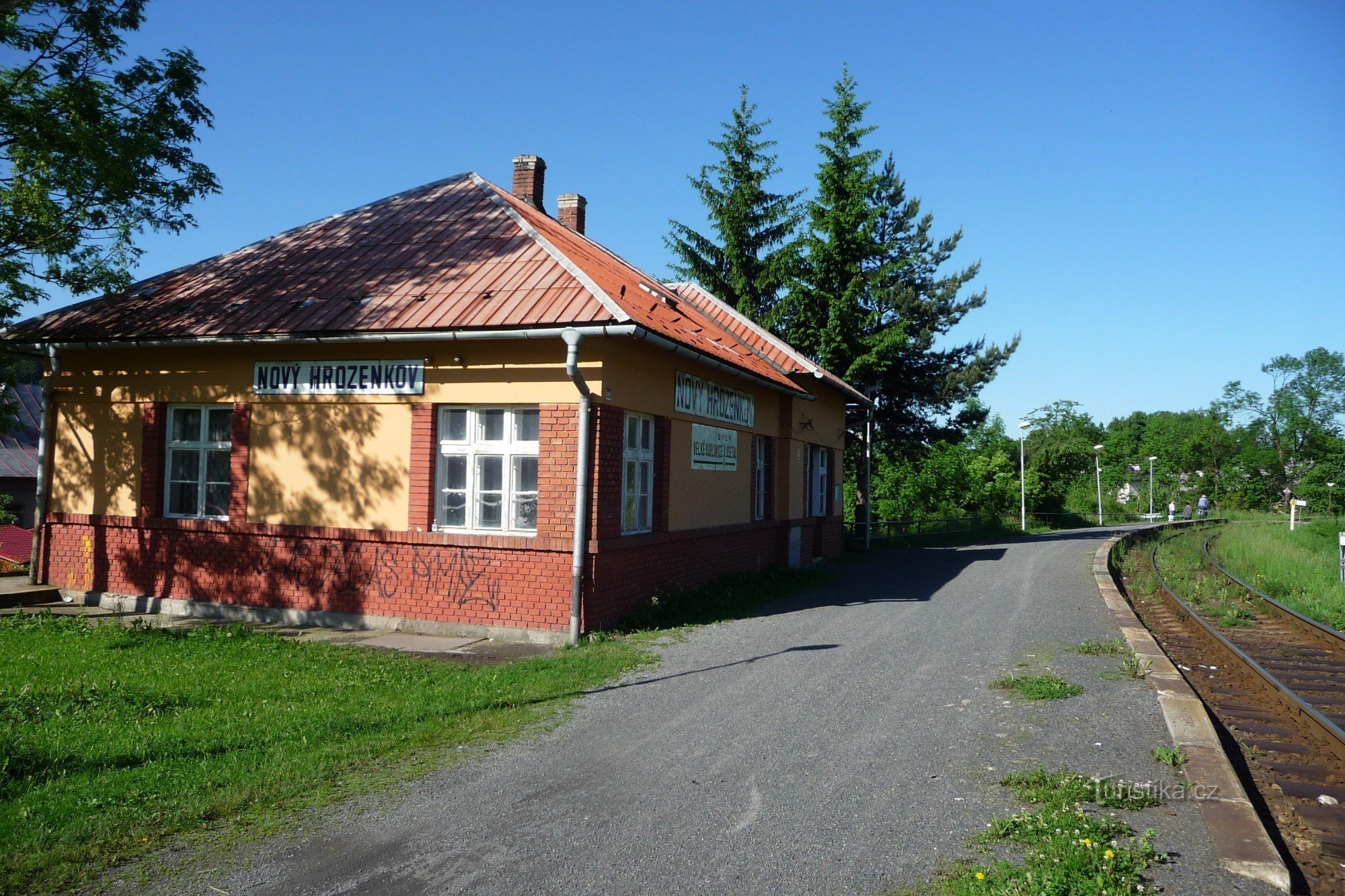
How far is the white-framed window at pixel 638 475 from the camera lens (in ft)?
39.2

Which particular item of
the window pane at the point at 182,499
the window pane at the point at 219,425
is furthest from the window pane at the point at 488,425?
the window pane at the point at 182,499

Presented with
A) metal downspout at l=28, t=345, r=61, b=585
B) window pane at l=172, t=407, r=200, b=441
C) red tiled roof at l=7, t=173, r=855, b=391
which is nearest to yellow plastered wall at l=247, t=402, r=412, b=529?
red tiled roof at l=7, t=173, r=855, b=391

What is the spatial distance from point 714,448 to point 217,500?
706cm

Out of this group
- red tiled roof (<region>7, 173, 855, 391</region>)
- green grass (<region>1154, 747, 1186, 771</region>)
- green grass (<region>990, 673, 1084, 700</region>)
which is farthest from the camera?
red tiled roof (<region>7, 173, 855, 391</region>)

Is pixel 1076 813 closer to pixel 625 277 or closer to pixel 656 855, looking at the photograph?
pixel 656 855

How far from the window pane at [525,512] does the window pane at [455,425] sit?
1021mm

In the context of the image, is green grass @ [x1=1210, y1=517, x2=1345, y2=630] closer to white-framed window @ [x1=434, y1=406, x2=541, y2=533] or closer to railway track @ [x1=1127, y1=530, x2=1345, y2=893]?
railway track @ [x1=1127, y1=530, x2=1345, y2=893]

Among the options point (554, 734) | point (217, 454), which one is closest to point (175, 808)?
point (554, 734)

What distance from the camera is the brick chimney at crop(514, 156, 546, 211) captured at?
1816 cm

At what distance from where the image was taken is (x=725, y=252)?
110 feet

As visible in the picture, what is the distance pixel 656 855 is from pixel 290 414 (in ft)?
29.5

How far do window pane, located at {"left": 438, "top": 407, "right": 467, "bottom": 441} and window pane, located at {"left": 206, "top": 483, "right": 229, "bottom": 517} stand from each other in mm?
3400

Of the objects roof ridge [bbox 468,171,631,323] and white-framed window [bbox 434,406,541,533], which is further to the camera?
white-framed window [bbox 434,406,541,533]

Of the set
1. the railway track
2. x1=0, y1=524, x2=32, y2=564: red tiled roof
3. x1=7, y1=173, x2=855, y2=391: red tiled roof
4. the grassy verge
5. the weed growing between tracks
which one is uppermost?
x1=7, y1=173, x2=855, y2=391: red tiled roof
